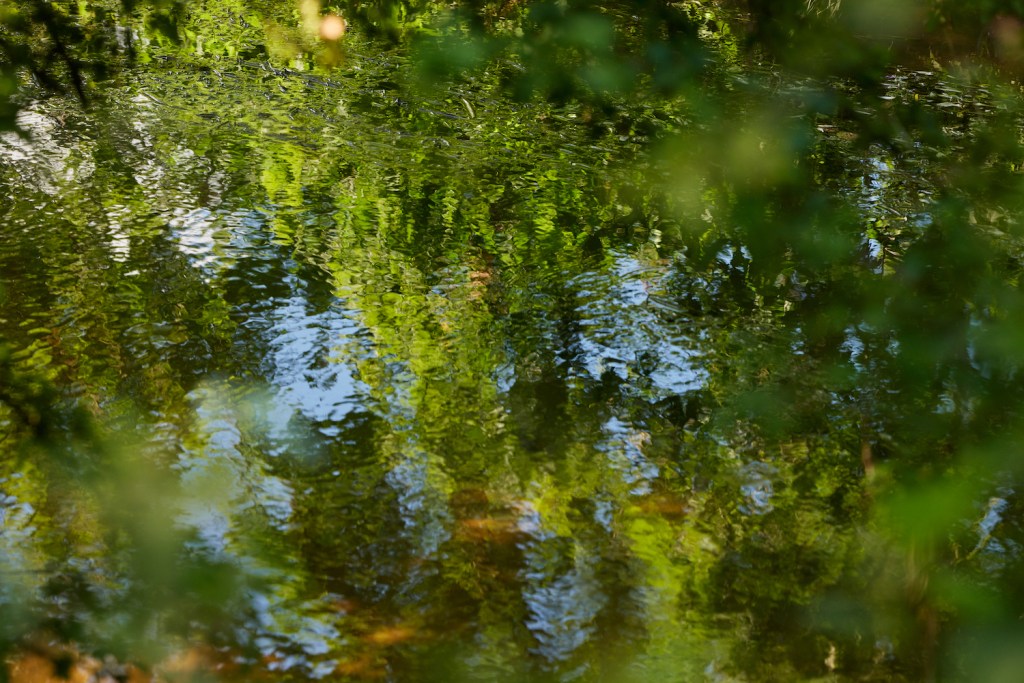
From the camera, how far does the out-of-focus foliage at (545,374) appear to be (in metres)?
1.27

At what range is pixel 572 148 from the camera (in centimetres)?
410

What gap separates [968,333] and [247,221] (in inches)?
106

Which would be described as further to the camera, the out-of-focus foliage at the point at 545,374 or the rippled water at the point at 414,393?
the rippled water at the point at 414,393

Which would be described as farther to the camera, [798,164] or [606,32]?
[798,164]

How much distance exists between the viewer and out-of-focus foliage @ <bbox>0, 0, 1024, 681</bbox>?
1.27m

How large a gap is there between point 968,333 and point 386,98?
354 centimetres

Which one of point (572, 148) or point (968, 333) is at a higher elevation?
Answer: point (968, 333)

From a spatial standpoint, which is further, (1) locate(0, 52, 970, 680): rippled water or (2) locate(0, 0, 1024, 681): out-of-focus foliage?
(1) locate(0, 52, 970, 680): rippled water

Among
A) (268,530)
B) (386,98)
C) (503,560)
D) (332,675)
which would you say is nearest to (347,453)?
(268,530)

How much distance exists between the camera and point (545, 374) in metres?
2.70

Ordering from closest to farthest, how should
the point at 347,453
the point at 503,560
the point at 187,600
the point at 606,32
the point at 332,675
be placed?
the point at 606,32, the point at 332,675, the point at 187,600, the point at 503,560, the point at 347,453

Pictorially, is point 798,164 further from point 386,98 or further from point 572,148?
point 386,98

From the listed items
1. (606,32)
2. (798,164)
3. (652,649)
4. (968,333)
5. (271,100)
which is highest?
(606,32)

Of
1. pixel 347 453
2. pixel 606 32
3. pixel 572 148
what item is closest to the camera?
pixel 606 32
